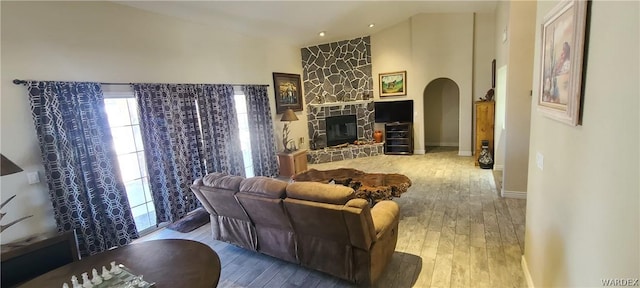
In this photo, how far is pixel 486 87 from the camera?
7082 millimetres

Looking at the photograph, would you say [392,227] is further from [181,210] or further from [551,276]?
[181,210]

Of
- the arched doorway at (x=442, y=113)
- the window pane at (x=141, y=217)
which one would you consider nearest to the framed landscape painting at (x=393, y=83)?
the arched doorway at (x=442, y=113)

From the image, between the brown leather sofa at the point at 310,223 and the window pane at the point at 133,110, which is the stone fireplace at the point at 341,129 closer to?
the window pane at the point at 133,110

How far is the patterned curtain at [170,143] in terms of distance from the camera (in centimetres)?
396

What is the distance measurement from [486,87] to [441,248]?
547 cm

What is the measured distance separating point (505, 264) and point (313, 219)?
1.93 metres

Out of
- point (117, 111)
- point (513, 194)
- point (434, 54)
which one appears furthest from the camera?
point (434, 54)

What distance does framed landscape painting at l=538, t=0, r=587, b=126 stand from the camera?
140 centimetres

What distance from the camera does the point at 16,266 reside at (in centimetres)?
250

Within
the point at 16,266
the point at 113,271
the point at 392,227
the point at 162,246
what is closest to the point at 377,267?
the point at 392,227

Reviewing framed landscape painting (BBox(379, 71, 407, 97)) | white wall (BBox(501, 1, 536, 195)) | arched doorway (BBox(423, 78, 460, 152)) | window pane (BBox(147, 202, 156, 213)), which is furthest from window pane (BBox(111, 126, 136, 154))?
arched doorway (BBox(423, 78, 460, 152))

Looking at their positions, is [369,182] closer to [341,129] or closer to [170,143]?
[170,143]

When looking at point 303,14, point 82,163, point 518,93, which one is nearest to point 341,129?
point 303,14

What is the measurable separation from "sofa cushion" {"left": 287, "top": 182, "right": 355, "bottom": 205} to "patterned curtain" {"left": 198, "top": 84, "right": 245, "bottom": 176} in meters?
2.79
